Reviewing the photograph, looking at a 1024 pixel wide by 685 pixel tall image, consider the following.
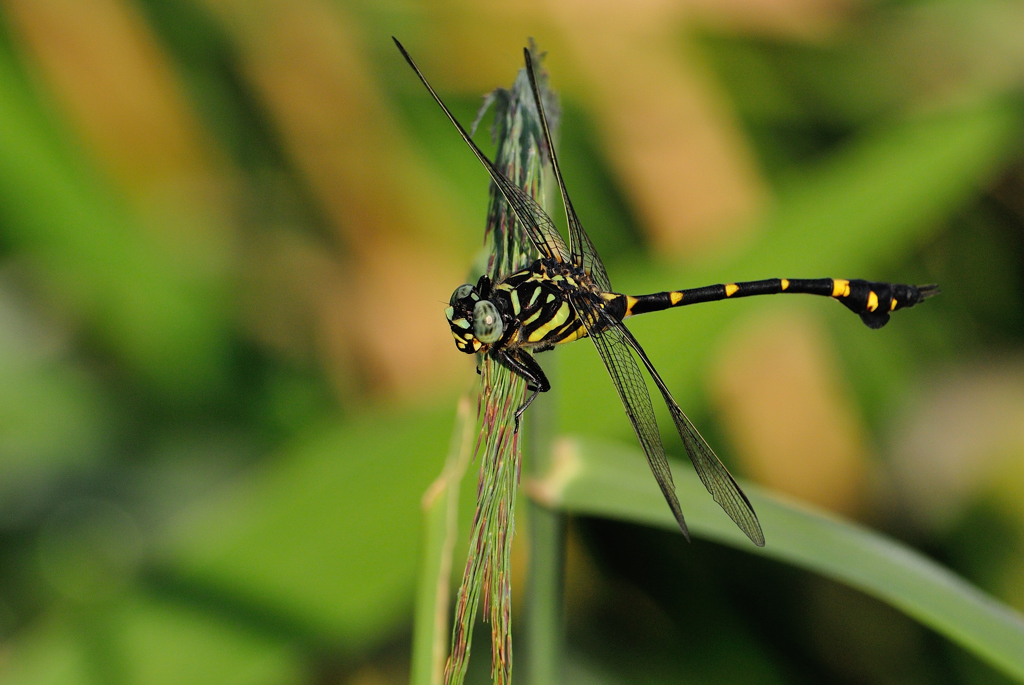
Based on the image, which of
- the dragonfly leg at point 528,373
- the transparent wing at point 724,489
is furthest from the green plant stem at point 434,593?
the transparent wing at point 724,489

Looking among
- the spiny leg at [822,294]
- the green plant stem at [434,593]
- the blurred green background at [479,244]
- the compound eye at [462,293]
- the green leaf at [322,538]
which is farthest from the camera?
the blurred green background at [479,244]

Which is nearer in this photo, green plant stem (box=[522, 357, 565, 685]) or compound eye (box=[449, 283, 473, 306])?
green plant stem (box=[522, 357, 565, 685])

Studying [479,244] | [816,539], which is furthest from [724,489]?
[479,244]

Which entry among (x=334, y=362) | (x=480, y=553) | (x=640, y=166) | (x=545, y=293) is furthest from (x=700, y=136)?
(x=480, y=553)

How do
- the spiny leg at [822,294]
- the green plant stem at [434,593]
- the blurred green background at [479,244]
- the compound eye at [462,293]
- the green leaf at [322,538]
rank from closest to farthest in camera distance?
the green plant stem at [434,593] → the compound eye at [462,293] → the green leaf at [322,538] → the spiny leg at [822,294] → the blurred green background at [479,244]

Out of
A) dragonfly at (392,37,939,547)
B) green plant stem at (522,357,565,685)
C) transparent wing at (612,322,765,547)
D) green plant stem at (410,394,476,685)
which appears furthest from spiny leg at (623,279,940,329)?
green plant stem at (410,394,476,685)

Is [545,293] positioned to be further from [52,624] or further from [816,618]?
[816,618]

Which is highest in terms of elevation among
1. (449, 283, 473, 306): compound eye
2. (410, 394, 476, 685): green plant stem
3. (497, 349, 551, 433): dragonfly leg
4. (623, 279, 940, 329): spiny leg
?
(623, 279, 940, 329): spiny leg

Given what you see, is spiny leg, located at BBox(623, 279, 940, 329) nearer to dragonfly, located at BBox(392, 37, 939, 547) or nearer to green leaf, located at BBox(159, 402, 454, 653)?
dragonfly, located at BBox(392, 37, 939, 547)

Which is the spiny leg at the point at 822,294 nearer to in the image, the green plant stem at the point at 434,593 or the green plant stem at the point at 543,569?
the green plant stem at the point at 543,569
